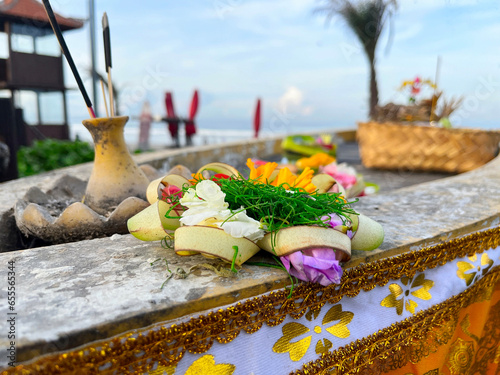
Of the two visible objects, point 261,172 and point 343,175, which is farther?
point 343,175

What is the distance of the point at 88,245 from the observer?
36.1 inches

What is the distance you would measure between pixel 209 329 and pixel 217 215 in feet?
0.65

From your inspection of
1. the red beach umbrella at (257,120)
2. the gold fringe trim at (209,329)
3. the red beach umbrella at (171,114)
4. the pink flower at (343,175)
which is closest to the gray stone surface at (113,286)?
the gold fringe trim at (209,329)

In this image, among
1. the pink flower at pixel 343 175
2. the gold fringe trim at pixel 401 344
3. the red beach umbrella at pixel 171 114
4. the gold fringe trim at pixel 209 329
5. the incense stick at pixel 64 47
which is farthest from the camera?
the red beach umbrella at pixel 171 114

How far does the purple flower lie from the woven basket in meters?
2.95

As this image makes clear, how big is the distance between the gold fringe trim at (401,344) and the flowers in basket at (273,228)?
217 millimetres

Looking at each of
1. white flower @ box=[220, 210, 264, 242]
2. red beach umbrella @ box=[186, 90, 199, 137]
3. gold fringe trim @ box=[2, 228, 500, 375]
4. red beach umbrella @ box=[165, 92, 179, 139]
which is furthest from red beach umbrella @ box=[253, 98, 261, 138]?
white flower @ box=[220, 210, 264, 242]

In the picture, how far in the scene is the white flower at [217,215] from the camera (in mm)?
714

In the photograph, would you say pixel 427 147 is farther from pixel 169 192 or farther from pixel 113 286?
pixel 113 286

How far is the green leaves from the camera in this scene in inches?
171

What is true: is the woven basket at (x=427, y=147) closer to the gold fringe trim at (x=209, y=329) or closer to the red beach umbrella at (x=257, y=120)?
the gold fringe trim at (x=209, y=329)

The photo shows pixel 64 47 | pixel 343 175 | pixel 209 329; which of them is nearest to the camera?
pixel 209 329

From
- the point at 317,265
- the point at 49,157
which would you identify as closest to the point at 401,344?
the point at 317,265

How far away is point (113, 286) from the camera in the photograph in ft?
2.27
